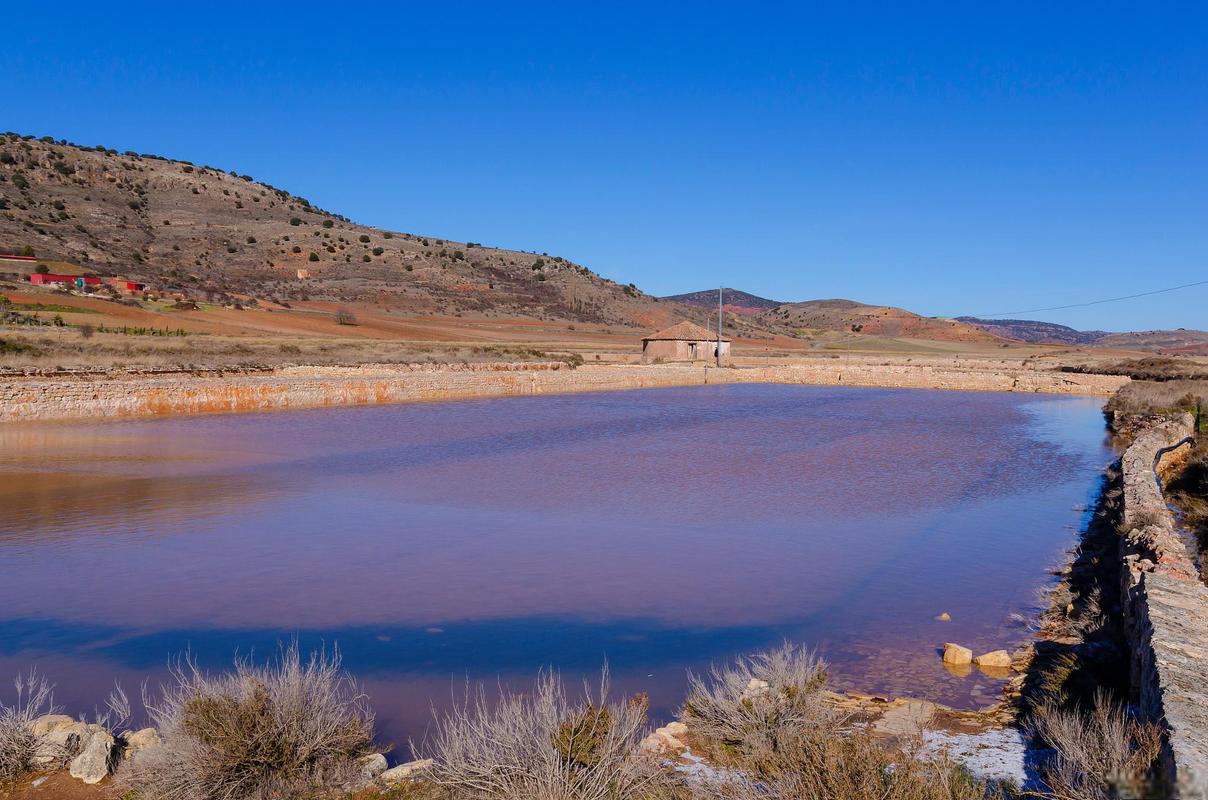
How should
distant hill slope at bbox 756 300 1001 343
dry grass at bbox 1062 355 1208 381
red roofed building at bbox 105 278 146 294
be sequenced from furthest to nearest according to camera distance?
distant hill slope at bbox 756 300 1001 343 → red roofed building at bbox 105 278 146 294 → dry grass at bbox 1062 355 1208 381

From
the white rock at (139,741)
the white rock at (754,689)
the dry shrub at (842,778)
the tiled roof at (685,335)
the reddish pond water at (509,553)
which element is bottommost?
the reddish pond water at (509,553)

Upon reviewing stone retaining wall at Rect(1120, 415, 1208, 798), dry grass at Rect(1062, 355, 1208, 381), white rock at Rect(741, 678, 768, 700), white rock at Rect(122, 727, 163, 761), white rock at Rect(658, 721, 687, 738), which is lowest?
white rock at Rect(122, 727, 163, 761)

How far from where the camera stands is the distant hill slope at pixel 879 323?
4060 inches

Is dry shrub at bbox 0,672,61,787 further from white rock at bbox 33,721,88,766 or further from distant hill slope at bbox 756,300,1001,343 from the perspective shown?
distant hill slope at bbox 756,300,1001,343

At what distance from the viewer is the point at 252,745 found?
372cm

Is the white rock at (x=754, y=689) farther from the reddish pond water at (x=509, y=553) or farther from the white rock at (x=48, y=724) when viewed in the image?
the white rock at (x=48, y=724)

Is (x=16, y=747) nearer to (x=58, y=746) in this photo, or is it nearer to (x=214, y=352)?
(x=58, y=746)

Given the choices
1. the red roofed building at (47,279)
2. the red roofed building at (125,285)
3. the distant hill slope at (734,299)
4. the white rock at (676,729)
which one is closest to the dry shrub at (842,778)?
the white rock at (676,729)

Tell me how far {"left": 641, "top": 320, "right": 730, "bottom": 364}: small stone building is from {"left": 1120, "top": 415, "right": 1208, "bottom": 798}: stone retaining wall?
133ft

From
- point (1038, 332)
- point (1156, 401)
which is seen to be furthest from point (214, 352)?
point (1038, 332)

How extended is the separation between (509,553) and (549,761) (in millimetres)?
5207

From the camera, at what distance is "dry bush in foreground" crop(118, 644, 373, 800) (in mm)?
3568

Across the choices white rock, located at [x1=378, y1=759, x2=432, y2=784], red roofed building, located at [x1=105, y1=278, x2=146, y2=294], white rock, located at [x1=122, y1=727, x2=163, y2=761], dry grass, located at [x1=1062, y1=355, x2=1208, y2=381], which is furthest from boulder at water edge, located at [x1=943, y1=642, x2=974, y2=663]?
red roofed building, located at [x1=105, y1=278, x2=146, y2=294]

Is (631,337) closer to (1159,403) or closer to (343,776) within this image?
(1159,403)
